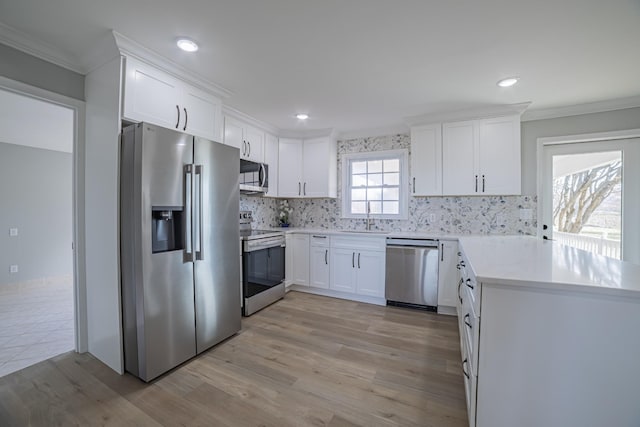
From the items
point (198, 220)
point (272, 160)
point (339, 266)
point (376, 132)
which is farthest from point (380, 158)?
point (198, 220)

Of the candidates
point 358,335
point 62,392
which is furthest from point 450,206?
point 62,392

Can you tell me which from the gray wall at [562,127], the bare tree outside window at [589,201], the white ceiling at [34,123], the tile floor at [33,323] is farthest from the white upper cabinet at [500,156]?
the tile floor at [33,323]

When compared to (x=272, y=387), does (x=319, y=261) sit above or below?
above

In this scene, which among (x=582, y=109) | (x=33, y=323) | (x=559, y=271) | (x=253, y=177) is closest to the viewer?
(x=559, y=271)

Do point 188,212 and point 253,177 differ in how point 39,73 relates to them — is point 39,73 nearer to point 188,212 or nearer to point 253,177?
point 188,212

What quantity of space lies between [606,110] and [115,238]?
5.10 metres

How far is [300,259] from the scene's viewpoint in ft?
13.0

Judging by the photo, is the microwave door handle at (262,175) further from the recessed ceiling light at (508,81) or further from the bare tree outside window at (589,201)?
the bare tree outside window at (589,201)

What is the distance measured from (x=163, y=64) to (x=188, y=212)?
125 centimetres

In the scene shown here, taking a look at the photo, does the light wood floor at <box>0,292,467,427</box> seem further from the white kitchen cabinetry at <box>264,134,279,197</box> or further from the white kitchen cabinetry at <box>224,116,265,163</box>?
the white kitchen cabinetry at <box>224,116,265,163</box>

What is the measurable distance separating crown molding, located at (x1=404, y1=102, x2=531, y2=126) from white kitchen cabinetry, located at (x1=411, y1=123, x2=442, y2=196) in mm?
81

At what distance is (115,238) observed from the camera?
6.45 ft

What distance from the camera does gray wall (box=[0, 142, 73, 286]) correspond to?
4094mm

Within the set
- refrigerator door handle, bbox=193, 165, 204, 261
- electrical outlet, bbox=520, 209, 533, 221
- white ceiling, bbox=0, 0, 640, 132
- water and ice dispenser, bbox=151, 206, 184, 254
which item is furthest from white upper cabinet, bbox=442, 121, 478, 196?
water and ice dispenser, bbox=151, 206, 184, 254
